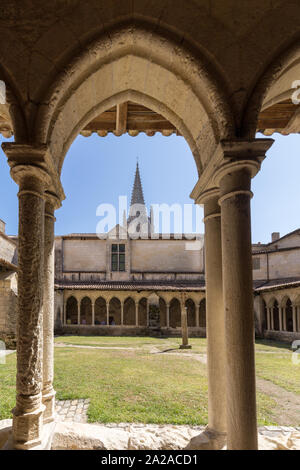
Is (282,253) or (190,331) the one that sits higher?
(282,253)

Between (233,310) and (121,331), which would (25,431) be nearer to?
(233,310)

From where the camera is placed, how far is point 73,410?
5098mm

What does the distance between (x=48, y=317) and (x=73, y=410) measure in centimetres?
274

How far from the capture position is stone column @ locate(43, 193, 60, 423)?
3.17 metres

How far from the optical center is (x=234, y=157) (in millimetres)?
2715

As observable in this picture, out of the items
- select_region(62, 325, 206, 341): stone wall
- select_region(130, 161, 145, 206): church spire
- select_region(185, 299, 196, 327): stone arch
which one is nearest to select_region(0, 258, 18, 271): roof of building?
select_region(62, 325, 206, 341): stone wall

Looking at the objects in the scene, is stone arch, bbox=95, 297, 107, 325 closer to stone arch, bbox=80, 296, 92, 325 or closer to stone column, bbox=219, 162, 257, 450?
stone arch, bbox=80, 296, 92, 325

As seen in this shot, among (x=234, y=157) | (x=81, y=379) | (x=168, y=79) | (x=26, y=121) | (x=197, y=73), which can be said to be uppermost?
(x=168, y=79)

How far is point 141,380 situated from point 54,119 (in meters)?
6.34

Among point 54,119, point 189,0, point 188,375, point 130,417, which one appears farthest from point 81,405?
point 189,0

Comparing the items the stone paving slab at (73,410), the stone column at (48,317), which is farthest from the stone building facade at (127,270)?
the stone column at (48,317)

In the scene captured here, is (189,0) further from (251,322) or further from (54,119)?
(251,322)

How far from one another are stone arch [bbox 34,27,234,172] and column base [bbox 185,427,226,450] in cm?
279
